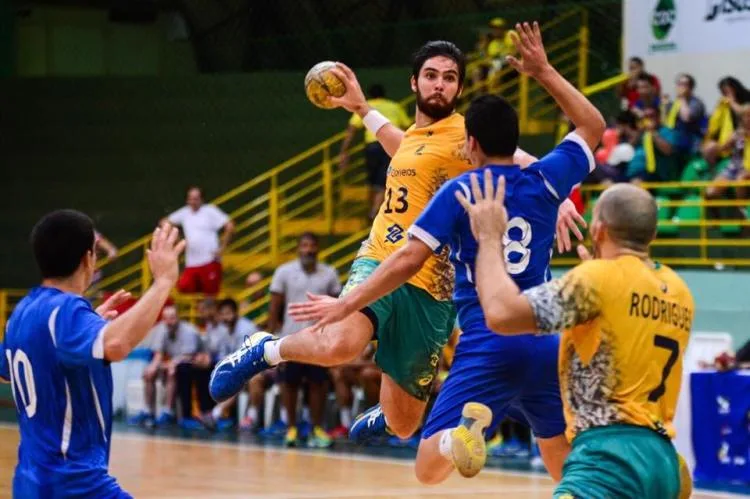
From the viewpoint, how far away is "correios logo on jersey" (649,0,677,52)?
19078 mm

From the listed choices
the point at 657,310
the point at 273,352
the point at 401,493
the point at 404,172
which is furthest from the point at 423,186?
the point at 401,493

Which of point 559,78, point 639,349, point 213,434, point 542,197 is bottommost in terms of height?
point 213,434

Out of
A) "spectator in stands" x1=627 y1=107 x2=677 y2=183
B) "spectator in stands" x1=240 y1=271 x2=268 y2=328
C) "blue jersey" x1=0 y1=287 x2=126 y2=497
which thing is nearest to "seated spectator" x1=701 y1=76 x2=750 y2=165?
"spectator in stands" x1=627 y1=107 x2=677 y2=183

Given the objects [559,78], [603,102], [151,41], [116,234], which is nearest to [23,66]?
[151,41]

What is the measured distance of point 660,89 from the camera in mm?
18594

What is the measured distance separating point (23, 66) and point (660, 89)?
1386cm

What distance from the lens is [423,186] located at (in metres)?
8.22

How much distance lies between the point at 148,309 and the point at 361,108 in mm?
3581

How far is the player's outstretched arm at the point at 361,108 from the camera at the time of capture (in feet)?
→ 28.8

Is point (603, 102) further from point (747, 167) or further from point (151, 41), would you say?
point (151, 41)

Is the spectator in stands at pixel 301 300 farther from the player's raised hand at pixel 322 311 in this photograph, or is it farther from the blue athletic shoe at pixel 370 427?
the player's raised hand at pixel 322 311

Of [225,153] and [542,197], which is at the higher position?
[225,153]

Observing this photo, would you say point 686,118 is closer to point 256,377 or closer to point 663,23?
point 663,23

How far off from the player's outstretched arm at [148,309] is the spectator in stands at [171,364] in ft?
41.7
